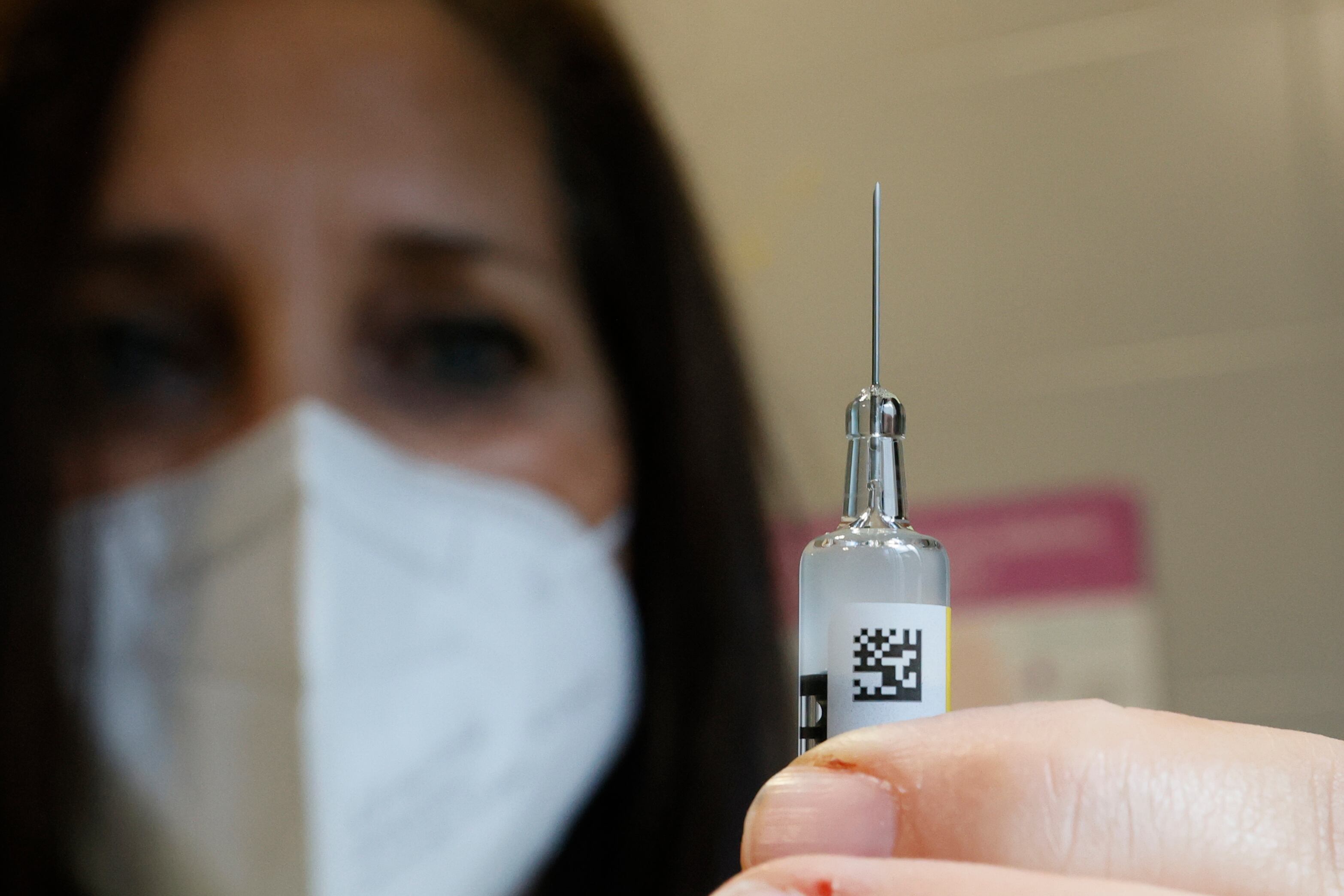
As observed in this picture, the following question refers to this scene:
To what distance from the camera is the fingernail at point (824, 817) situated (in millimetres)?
255

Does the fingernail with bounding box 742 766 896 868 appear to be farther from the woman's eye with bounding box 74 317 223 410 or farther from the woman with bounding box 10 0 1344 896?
the woman's eye with bounding box 74 317 223 410

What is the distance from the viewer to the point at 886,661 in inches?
11.4

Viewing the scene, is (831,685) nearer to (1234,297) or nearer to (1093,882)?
(1093,882)

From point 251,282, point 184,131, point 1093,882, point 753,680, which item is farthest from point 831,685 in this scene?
point 184,131

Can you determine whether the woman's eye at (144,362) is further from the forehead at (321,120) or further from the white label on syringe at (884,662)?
the white label on syringe at (884,662)

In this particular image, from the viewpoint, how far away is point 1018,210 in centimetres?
113

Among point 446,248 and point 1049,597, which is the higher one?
point 446,248

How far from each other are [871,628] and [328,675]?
0.49 meters

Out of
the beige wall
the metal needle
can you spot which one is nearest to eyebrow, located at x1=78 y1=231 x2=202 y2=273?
the beige wall

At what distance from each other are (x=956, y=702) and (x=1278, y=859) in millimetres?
839

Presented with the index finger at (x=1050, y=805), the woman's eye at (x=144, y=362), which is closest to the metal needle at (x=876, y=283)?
the index finger at (x=1050, y=805)

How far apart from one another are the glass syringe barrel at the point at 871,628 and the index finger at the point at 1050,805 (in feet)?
0.09

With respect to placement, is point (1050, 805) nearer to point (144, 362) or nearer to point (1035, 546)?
point (144, 362)

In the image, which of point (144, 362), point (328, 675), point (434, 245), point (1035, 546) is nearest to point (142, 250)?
point (144, 362)
